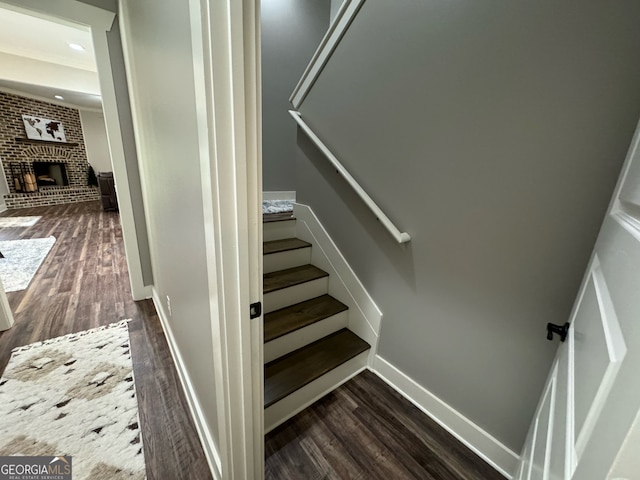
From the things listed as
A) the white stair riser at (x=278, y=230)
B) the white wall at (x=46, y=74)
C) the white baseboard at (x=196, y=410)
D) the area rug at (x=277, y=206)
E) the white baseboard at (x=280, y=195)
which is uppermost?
the white wall at (x=46, y=74)

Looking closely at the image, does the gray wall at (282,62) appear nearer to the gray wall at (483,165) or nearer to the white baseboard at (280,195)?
the white baseboard at (280,195)

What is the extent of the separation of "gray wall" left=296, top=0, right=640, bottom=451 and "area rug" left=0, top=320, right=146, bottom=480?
Result: 4.69ft

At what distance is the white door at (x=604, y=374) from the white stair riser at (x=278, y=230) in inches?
70.7

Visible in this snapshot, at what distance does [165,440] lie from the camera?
124cm

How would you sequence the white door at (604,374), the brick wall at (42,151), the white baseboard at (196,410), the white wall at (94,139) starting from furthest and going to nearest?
the white wall at (94,139) < the brick wall at (42,151) < the white baseboard at (196,410) < the white door at (604,374)

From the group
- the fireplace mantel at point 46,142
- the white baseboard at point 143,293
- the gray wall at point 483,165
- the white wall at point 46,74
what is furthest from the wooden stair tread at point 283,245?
the fireplace mantel at point 46,142

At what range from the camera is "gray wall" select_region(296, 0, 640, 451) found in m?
0.87

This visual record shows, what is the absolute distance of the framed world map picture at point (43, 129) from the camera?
5949mm

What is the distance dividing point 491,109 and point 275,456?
1.79 m

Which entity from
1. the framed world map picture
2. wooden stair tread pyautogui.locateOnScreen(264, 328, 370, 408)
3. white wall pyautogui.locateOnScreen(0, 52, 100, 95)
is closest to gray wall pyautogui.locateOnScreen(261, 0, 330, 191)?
wooden stair tread pyautogui.locateOnScreen(264, 328, 370, 408)

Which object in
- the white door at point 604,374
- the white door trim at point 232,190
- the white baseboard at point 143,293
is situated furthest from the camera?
the white baseboard at point 143,293

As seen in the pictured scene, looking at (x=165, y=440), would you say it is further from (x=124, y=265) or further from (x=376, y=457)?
(x=124, y=265)

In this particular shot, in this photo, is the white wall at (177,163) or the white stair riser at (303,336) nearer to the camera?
the white wall at (177,163)

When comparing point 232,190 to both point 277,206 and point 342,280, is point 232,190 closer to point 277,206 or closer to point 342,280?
point 342,280
